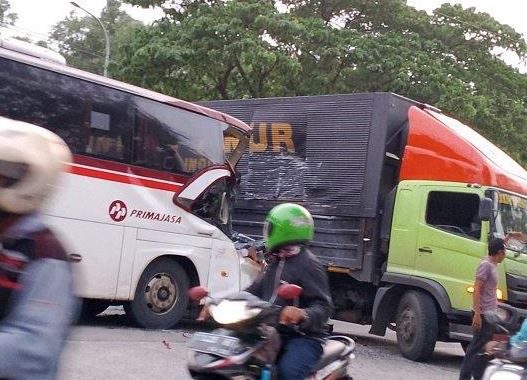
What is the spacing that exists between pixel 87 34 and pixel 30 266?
183 ft

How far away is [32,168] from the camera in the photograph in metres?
2.26

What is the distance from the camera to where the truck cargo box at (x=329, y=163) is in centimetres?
1202

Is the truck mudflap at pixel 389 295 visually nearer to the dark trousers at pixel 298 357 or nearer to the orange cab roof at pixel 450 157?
the orange cab roof at pixel 450 157

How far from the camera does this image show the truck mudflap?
1129 cm

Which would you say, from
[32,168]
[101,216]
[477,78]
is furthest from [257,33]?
[32,168]

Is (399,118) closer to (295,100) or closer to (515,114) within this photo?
(295,100)

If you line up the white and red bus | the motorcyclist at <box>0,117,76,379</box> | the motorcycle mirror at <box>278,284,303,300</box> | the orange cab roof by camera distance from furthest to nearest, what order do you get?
the orange cab roof < the white and red bus < the motorcycle mirror at <box>278,284,303,300</box> < the motorcyclist at <box>0,117,76,379</box>

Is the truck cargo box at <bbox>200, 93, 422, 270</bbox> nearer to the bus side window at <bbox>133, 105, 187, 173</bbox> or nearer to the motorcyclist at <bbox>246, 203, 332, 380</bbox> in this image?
the bus side window at <bbox>133, 105, 187, 173</bbox>

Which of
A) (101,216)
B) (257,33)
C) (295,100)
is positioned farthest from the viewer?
(257,33)

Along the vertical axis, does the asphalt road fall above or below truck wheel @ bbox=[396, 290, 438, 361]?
below

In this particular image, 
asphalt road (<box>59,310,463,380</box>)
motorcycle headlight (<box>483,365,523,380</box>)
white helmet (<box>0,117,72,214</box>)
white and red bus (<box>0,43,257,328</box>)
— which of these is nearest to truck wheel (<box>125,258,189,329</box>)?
white and red bus (<box>0,43,257,328</box>)

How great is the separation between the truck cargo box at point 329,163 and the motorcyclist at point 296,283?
22.6ft

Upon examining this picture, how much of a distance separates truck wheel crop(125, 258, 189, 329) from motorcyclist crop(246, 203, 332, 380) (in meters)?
5.78

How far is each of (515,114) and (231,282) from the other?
16.0 meters
